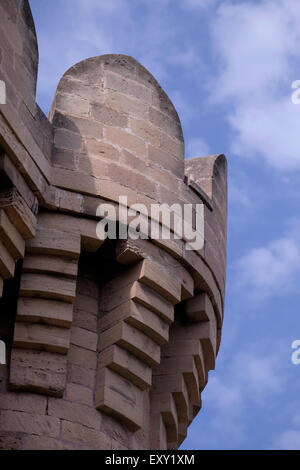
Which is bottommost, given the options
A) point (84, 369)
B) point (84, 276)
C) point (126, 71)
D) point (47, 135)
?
point (84, 369)

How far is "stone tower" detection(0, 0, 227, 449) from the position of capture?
44.0ft

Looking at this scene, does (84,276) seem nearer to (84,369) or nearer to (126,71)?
(84,369)

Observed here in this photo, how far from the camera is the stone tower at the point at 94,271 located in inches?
528

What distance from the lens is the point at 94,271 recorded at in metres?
14.5

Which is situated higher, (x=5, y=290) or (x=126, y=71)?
(x=126, y=71)

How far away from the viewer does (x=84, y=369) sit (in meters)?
13.8

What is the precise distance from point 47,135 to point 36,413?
2580mm

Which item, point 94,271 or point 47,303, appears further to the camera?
point 94,271

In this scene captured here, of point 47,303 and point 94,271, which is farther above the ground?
point 94,271
